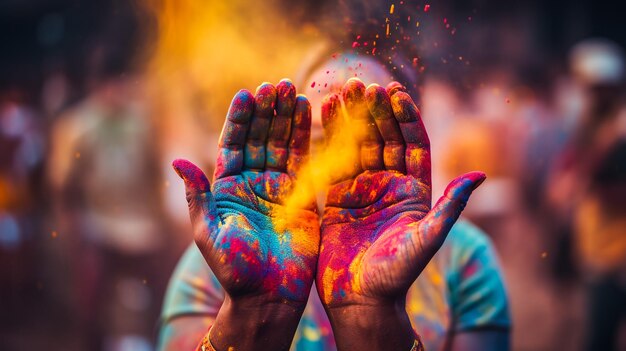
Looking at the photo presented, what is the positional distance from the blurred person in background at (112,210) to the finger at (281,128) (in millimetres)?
2316

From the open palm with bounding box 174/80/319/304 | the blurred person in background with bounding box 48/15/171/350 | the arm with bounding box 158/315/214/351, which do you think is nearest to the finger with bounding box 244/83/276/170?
the open palm with bounding box 174/80/319/304

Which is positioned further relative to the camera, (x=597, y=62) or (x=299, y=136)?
A: (x=597, y=62)

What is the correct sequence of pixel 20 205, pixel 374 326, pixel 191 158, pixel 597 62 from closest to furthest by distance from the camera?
pixel 374 326
pixel 191 158
pixel 597 62
pixel 20 205

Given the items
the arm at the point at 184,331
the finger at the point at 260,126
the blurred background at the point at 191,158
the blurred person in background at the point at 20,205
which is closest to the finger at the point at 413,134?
the finger at the point at 260,126

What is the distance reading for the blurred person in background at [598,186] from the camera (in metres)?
3.07

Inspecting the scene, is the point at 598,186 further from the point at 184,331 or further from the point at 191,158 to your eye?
the point at 184,331

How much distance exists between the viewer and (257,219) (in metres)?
1.05

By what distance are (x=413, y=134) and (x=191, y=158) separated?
2.24 m

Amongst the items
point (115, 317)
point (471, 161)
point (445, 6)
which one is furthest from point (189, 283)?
point (115, 317)

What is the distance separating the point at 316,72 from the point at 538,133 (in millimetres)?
2789

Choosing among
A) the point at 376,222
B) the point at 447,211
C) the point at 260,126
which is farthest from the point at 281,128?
the point at 447,211

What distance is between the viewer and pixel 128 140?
3354mm

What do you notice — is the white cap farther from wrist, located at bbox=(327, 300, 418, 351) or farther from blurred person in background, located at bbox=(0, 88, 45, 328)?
blurred person in background, located at bbox=(0, 88, 45, 328)

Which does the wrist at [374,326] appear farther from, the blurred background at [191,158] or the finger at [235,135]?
the blurred background at [191,158]
